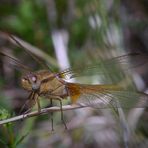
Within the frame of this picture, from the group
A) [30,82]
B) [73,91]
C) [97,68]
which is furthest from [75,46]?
[30,82]

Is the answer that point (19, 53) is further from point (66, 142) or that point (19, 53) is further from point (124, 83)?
point (124, 83)

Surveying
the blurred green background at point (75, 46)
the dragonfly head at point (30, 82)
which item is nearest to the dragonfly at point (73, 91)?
the dragonfly head at point (30, 82)

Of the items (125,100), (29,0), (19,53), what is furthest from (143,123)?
(29,0)

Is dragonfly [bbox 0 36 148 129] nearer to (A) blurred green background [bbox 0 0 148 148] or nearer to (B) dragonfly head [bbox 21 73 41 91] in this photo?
(B) dragonfly head [bbox 21 73 41 91]

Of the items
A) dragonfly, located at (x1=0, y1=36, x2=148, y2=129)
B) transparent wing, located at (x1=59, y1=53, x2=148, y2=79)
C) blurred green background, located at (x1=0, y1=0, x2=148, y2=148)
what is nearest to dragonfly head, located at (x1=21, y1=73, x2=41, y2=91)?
dragonfly, located at (x1=0, y1=36, x2=148, y2=129)

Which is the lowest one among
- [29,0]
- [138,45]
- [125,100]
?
[125,100]

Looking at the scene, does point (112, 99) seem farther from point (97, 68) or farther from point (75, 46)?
point (75, 46)
